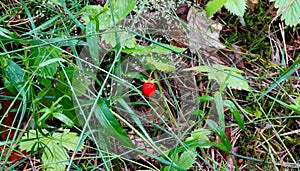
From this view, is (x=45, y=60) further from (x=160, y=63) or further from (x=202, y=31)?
(x=202, y=31)

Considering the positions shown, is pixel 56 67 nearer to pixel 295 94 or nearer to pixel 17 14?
pixel 17 14

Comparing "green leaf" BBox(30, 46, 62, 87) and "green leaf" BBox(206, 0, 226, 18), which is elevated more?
"green leaf" BBox(206, 0, 226, 18)

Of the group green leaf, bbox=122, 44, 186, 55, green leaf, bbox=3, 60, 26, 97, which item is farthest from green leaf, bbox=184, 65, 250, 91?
green leaf, bbox=3, 60, 26, 97

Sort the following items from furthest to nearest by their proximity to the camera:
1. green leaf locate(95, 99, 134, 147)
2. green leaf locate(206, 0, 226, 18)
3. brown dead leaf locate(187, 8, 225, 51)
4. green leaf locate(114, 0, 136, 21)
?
brown dead leaf locate(187, 8, 225, 51) < green leaf locate(206, 0, 226, 18) < green leaf locate(114, 0, 136, 21) < green leaf locate(95, 99, 134, 147)

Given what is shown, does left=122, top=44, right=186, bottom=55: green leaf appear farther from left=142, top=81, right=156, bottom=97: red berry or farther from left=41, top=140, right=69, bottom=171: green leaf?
left=41, top=140, right=69, bottom=171: green leaf

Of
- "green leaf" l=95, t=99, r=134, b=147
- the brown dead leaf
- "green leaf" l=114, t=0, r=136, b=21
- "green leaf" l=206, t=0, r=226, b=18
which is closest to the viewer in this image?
"green leaf" l=95, t=99, r=134, b=147

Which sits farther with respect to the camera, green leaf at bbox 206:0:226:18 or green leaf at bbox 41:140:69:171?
green leaf at bbox 206:0:226:18

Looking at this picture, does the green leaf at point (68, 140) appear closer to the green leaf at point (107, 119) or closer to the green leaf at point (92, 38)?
the green leaf at point (107, 119)

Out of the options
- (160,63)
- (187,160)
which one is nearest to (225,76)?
(160,63)

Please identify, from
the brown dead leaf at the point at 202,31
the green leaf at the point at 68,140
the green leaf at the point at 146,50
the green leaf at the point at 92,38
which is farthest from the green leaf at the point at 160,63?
the green leaf at the point at 68,140
